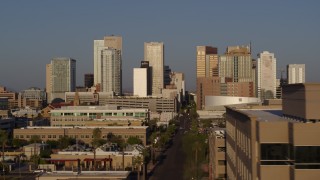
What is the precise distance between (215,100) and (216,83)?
13.4 m

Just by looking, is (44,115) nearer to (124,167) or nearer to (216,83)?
(216,83)

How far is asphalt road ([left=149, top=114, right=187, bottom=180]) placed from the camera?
2868 centimetres

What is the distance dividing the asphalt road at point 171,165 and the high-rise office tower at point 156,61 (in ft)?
266

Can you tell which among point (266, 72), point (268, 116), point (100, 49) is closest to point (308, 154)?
point (268, 116)

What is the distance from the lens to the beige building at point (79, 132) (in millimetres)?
44719

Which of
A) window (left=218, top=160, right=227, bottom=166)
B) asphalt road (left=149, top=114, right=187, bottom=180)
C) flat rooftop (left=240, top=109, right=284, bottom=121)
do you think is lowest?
asphalt road (left=149, top=114, right=187, bottom=180)

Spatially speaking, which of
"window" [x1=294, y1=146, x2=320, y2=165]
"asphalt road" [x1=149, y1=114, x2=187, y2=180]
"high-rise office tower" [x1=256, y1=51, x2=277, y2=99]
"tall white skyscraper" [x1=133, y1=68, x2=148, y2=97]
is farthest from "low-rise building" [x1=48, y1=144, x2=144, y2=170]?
"tall white skyscraper" [x1=133, y1=68, x2=148, y2=97]

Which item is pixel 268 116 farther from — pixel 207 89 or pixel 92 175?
pixel 207 89

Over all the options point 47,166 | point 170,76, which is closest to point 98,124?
point 47,166

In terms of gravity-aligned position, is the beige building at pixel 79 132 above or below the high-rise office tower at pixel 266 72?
below

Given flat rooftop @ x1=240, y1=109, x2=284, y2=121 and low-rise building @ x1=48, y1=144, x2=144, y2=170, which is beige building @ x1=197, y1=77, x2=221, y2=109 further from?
flat rooftop @ x1=240, y1=109, x2=284, y2=121

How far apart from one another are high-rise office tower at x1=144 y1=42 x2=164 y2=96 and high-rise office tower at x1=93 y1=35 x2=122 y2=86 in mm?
7179

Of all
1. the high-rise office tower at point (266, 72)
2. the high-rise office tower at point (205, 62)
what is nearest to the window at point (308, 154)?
the high-rise office tower at point (266, 72)

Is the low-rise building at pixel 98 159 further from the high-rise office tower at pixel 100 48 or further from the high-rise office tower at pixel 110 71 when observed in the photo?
the high-rise office tower at pixel 110 71
